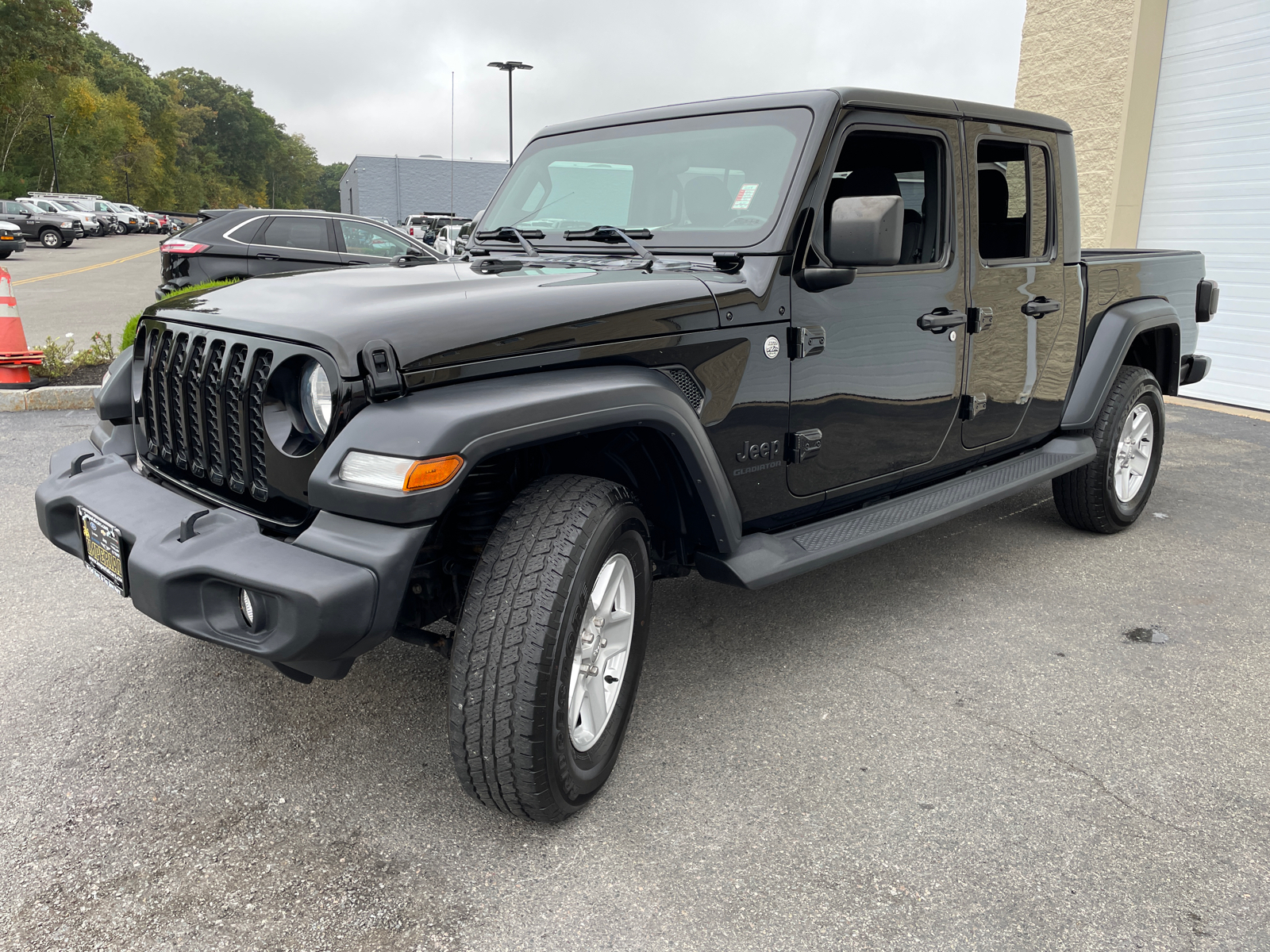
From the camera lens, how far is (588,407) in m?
2.23

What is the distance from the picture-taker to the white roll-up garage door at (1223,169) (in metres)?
8.68

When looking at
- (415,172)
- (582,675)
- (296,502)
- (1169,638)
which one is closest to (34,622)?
(296,502)

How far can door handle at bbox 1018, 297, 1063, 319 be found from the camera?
3.91 m

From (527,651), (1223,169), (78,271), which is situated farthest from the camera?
(78,271)

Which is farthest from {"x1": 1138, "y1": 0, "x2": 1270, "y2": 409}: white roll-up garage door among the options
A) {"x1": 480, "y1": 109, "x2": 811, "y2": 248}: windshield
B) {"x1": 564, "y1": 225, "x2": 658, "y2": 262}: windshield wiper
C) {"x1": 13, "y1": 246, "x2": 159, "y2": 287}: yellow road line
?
{"x1": 13, "y1": 246, "x2": 159, "y2": 287}: yellow road line

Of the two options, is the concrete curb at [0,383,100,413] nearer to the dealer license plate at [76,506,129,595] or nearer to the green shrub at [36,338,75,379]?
the green shrub at [36,338,75,379]

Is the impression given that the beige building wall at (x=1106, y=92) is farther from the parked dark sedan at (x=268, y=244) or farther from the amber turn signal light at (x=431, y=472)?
the amber turn signal light at (x=431, y=472)

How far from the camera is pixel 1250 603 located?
3971 mm

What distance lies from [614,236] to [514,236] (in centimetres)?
47

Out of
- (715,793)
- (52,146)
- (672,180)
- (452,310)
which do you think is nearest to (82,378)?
(672,180)

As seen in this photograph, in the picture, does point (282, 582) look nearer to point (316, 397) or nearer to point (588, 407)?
point (316, 397)

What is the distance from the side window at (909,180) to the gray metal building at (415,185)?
62.1 meters

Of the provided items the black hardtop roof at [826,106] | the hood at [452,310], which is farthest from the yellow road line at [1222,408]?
the hood at [452,310]

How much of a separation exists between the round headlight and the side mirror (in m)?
1.54
